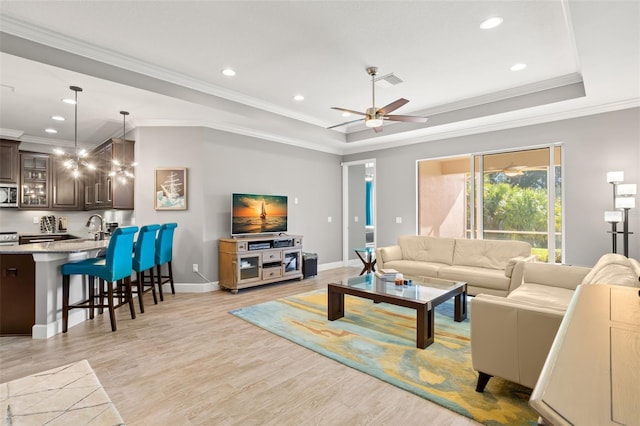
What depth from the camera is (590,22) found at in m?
2.40

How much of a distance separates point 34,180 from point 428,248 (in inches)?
287

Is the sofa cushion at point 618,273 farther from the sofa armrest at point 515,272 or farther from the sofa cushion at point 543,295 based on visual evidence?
the sofa armrest at point 515,272

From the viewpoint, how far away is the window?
15.9 ft

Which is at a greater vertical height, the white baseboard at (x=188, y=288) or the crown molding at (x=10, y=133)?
the crown molding at (x=10, y=133)

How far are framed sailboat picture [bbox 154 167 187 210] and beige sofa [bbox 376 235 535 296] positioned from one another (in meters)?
3.22

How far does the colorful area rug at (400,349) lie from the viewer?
2.09 meters

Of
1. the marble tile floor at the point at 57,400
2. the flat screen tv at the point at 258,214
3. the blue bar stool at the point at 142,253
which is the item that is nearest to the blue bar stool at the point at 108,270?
the blue bar stool at the point at 142,253

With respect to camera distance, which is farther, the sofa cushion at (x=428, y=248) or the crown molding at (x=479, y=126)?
the sofa cushion at (x=428, y=248)

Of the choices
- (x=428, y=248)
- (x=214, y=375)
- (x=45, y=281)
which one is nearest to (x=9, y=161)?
(x=45, y=281)

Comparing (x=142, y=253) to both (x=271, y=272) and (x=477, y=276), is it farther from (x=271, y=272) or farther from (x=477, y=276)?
(x=477, y=276)

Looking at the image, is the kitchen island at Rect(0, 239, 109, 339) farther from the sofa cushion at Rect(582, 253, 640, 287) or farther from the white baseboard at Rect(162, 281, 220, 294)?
the sofa cushion at Rect(582, 253, 640, 287)

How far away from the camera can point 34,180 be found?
6141mm

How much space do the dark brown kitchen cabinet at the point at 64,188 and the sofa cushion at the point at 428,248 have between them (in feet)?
20.4

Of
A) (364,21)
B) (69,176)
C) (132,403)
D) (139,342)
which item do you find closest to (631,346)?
(132,403)
